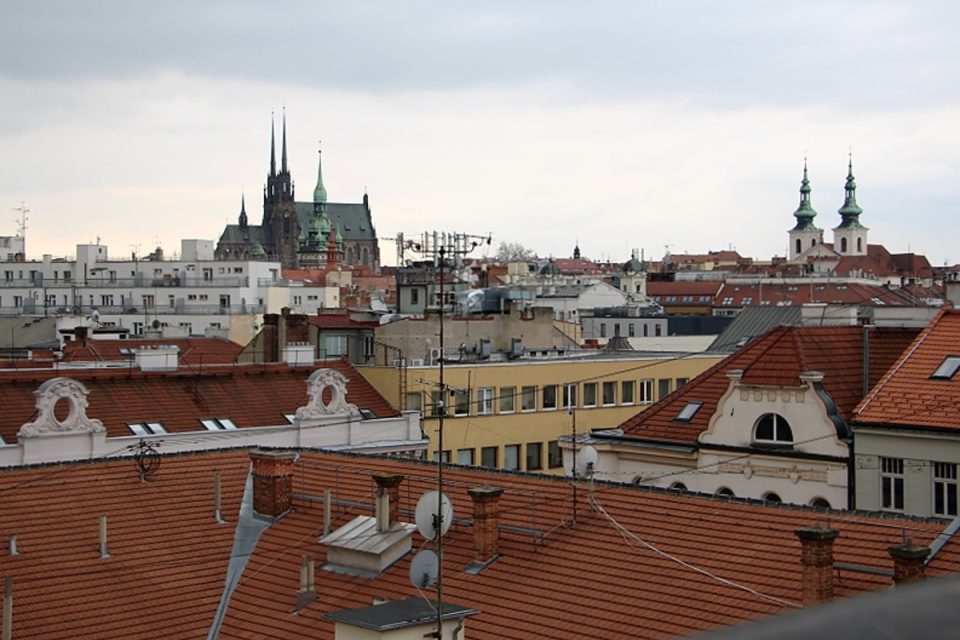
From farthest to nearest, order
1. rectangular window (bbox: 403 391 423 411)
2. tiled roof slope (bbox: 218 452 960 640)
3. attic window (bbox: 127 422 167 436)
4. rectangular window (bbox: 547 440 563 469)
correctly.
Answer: rectangular window (bbox: 547 440 563 469) → rectangular window (bbox: 403 391 423 411) → attic window (bbox: 127 422 167 436) → tiled roof slope (bbox: 218 452 960 640)

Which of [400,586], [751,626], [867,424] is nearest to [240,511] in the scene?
[400,586]

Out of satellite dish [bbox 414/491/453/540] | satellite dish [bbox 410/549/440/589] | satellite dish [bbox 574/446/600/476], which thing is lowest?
satellite dish [bbox 410/549/440/589]

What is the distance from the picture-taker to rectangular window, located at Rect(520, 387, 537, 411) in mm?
51906

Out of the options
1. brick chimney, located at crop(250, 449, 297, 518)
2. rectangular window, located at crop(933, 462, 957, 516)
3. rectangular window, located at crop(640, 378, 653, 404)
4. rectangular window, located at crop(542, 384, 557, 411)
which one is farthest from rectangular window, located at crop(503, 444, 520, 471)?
brick chimney, located at crop(250, 449, 297, 518)

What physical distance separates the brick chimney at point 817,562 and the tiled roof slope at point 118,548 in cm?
966

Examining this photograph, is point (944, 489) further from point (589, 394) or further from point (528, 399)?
point (589, 394)

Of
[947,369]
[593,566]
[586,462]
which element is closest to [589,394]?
[947,369]

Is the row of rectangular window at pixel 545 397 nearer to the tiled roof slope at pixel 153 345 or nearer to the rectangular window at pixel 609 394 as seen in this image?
the rectangular window at pixel 609 394

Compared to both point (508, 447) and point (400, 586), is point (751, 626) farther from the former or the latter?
point (508, 447)

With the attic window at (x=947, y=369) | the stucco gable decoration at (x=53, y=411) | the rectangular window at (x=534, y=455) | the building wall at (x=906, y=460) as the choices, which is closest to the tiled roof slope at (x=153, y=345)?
the rectangular window at (x=534, y=455)

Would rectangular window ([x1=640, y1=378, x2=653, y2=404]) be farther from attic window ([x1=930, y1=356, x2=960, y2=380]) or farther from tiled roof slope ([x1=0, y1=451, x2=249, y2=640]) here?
tiled roof slope ([x1=0, y1=451, x2=249, y2=640])

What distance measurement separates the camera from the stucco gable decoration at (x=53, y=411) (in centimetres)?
3544

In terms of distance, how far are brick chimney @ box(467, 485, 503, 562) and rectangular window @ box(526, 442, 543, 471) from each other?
3106cm

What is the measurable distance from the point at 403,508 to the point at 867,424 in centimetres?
1114
